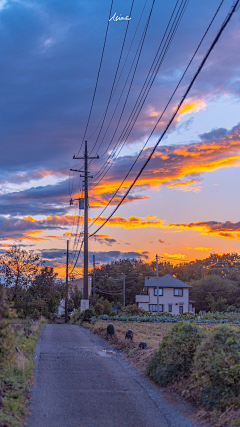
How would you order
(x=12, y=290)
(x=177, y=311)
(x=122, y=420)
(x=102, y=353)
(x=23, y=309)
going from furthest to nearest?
(x=177, y=311) → (x=23, y=309) → (x=12, y=290) → (x=102, y=353) → (x=122, y=420)

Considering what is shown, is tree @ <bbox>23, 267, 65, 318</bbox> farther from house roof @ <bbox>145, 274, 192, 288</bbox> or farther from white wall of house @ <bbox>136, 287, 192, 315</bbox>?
white wall of house @ <bbox>136, 287, 192, 315</bbox>

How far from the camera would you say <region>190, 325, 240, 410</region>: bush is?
294 inches

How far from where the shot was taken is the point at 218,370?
7.75 meters

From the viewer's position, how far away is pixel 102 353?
1562 cm

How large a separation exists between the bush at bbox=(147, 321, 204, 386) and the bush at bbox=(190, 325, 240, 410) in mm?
1011

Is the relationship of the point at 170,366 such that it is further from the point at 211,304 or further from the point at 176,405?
the point at 211,304

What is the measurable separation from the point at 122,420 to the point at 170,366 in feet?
8.75

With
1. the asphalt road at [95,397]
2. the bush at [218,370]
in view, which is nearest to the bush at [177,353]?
the asphalt road at [95,397]

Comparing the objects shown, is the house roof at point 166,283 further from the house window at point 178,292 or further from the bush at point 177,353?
the bush at point 177,353

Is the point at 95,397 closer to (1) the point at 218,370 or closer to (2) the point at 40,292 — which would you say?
(1) the point at 218,370

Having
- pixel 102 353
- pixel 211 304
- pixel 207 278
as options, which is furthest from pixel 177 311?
pixel 102 353

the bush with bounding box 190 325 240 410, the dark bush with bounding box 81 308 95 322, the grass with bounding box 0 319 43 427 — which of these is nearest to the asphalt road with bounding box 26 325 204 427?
the grass with bounding box 0 319 43 427

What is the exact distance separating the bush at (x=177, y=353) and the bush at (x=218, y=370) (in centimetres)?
101

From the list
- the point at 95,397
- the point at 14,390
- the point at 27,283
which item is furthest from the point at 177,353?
the point at 27,283
